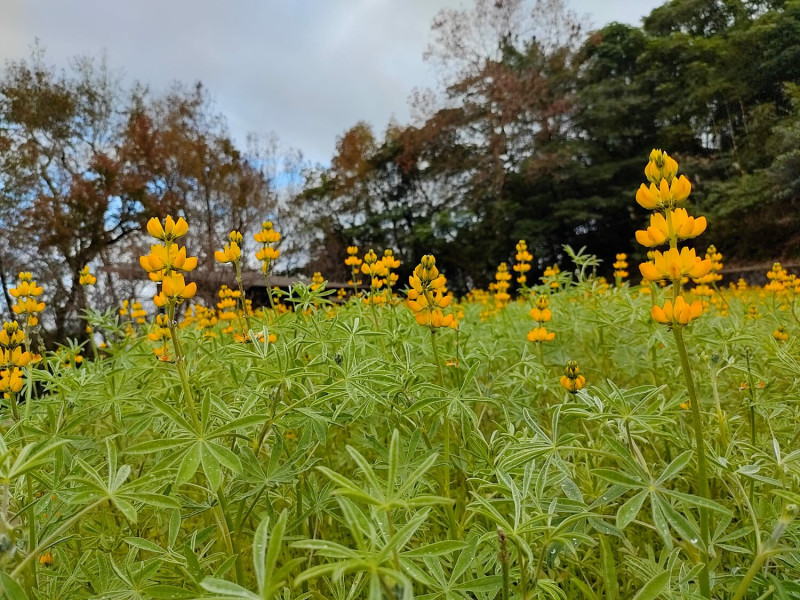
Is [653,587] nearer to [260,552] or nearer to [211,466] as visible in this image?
[260,552]

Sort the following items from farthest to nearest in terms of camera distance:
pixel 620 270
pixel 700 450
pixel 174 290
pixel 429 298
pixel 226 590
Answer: pixel 620 270 < pixel 429 298 < pixel 174 290 < pixel 700 450 < pixel 226 590

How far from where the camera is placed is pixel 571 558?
924 mm

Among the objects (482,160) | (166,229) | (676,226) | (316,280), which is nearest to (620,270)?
(316,280)

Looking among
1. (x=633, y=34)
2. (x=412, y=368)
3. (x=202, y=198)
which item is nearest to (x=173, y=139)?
(x=202, y=198)

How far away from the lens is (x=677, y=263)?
725mm

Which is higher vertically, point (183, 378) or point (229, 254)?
point (229, 254)

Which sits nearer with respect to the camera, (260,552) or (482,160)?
(260,552)

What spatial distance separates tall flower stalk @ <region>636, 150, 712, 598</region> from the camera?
693mm

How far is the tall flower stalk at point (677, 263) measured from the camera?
69 cm

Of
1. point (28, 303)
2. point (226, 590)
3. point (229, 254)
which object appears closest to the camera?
point (226, 590)

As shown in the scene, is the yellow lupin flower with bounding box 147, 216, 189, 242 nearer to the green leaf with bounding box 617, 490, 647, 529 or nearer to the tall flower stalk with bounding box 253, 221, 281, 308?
the tall flower stalk with bounding box 253, 221, 281, 308

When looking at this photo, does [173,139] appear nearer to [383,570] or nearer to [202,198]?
[202,198]

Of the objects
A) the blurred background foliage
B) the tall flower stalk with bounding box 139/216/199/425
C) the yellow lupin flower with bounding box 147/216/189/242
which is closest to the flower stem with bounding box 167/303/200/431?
the tall flower stalk with bounding box 139/216/199/425

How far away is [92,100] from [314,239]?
6766 mm
